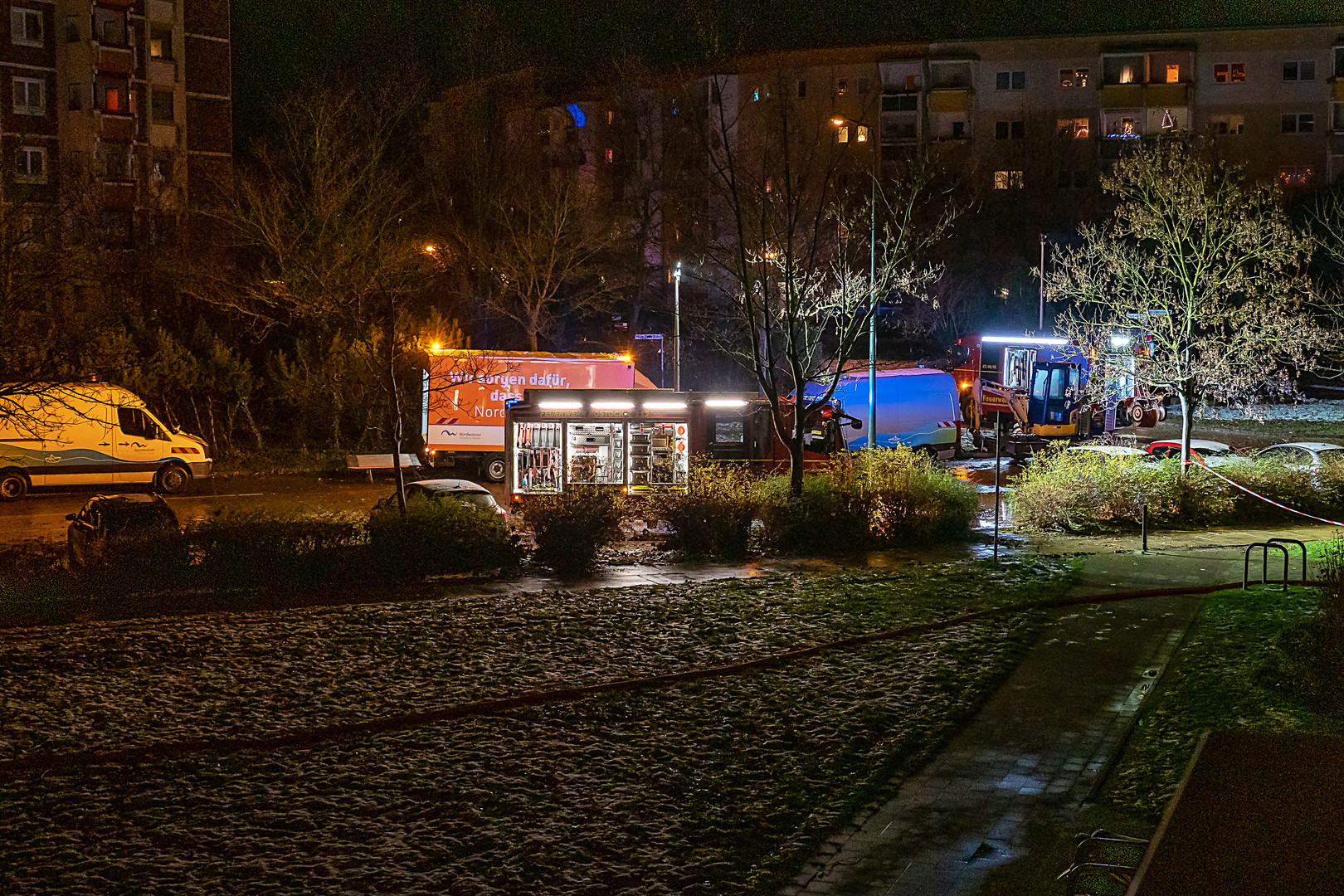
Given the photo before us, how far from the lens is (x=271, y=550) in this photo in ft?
51.2

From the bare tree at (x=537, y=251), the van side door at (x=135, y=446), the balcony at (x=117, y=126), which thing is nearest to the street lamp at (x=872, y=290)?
the van side door at (x=135, y=446)

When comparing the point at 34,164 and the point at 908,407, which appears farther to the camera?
the point at 34,164

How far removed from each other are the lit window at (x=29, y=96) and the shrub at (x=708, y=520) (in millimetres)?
52026

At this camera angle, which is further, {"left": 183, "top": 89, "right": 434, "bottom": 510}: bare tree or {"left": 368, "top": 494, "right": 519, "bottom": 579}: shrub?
{"left": 183, "top": 89, "right": 434, "bottom": 510}: bare tree

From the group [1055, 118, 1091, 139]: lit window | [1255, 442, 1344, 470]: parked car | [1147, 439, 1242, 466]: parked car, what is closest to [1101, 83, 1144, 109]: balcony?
[1055, 118, 1091, 139]: lit window

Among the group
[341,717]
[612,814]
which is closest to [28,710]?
[341,717]

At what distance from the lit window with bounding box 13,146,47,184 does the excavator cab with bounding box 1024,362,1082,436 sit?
147 ft

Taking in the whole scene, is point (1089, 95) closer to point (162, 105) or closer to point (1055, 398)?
point (1055, 398)

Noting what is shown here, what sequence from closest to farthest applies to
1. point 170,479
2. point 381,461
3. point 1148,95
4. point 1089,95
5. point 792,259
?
point 792,259 → point 170,479 → point 381,461 → point 1148,95 → point 1089,95

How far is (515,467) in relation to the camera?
75.4ft

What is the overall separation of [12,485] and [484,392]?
10.8m

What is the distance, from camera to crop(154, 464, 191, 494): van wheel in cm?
2825

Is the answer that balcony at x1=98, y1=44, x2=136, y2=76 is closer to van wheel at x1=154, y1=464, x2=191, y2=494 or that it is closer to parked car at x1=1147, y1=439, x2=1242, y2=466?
van wheel at x1=154, y1=464, x2=191, y2=494

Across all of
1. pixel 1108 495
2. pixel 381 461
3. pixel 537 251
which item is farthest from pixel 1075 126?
pixel 1108 495
